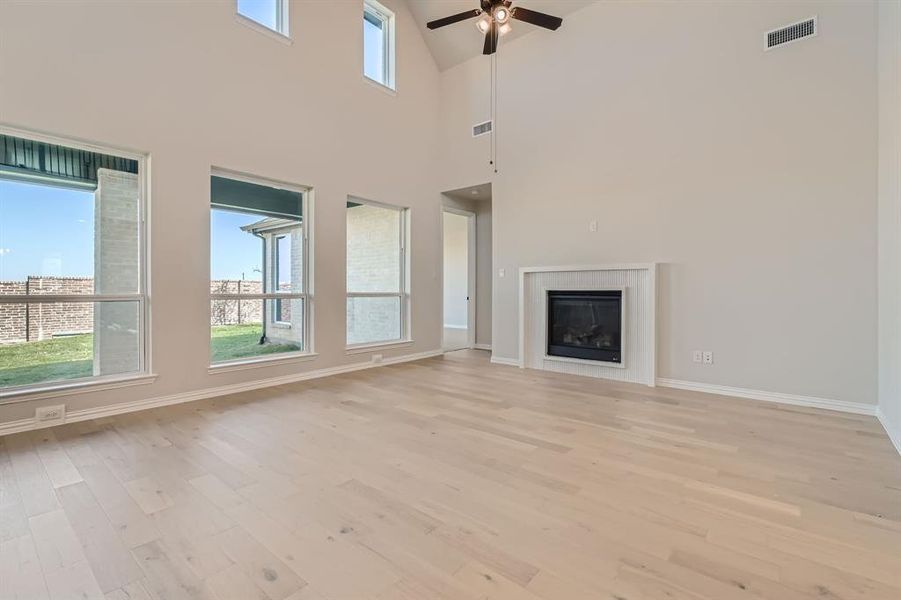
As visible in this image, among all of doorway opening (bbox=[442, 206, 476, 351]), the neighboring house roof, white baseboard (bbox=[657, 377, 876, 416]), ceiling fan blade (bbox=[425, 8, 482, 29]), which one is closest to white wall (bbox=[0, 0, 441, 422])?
the neighboring house roof

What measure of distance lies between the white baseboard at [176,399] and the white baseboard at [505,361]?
5.16ft

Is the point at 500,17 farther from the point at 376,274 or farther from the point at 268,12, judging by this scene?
the point at 376,274

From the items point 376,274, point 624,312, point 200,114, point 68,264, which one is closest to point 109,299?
point 68,264

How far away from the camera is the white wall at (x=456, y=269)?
32.8 feet

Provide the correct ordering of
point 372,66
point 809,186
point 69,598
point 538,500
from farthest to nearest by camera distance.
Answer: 1. point 372,66
2. point 809,186
3. point 538,500
4. point 69,598

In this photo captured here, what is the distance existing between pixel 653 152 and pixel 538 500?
4.00m

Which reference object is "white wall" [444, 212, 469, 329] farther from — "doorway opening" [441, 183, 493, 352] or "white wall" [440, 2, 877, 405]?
"white wall" [440, 2, 877, 405]

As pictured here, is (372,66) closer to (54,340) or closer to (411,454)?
(54,340)

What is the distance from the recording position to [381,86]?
5.48 meters

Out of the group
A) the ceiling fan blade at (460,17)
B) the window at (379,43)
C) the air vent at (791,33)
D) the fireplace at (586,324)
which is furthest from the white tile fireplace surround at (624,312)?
the window at (379,43)

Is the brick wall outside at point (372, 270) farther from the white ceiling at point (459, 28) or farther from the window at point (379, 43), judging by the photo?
the white ceiling at point (459, 28)

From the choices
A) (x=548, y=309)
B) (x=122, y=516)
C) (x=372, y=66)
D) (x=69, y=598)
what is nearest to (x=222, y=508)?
(x=122, y=516)

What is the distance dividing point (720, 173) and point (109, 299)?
18.8ft

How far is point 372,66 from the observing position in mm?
5555
